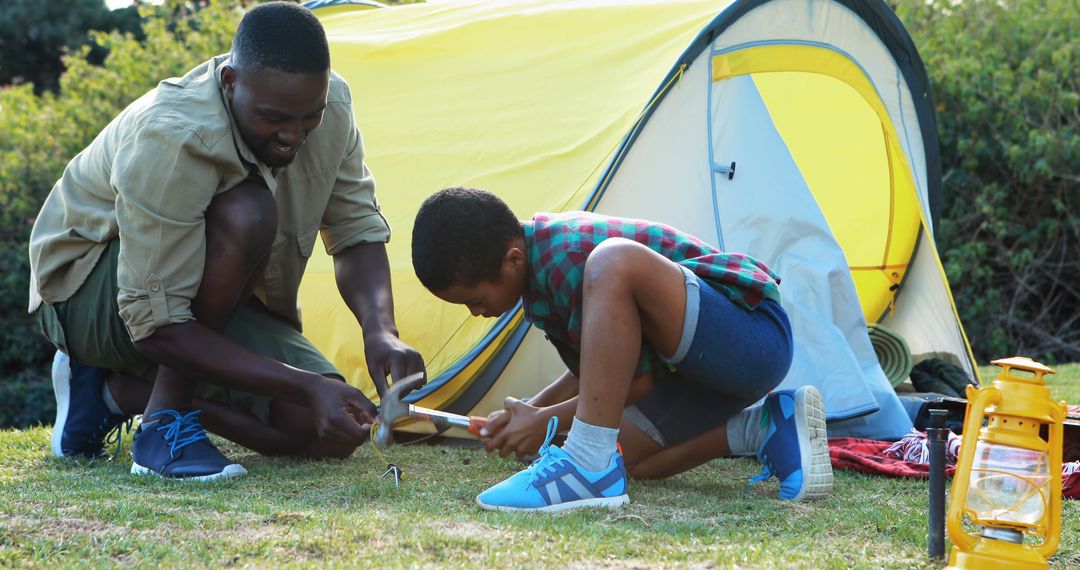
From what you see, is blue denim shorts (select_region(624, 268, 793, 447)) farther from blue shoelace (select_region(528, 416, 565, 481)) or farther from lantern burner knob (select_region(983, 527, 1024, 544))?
lantern burner knob (select_region(983, 527, 1024, 544))

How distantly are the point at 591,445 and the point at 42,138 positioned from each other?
235 inches

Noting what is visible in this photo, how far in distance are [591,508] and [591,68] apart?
5.72 feet

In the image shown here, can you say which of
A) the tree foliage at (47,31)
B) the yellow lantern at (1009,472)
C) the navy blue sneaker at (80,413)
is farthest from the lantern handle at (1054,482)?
the tree foliage at (47,31)

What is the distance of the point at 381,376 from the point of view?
7.72 ft

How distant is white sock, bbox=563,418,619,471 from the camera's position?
6.61ft

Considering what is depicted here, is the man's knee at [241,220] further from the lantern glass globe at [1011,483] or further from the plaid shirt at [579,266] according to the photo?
the lantern glass globe at [1011,483]

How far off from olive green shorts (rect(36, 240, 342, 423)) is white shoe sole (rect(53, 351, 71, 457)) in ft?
0.28

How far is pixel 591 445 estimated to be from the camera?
2.02 meters

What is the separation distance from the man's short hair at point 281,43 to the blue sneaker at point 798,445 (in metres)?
1.17

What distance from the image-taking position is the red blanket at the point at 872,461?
8.36 ft

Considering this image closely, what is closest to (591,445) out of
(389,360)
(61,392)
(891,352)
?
(389,360)

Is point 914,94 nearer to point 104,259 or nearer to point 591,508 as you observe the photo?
point 591,508

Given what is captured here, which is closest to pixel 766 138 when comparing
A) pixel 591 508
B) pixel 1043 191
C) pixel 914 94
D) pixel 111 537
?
pixel 914 94

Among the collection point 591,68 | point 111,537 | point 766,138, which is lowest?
point 111,537
